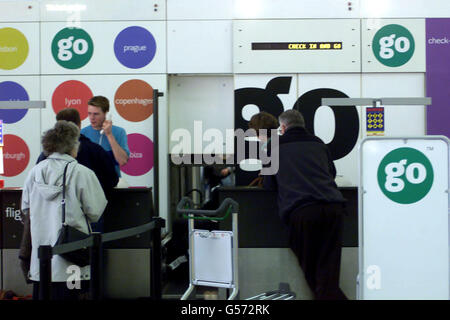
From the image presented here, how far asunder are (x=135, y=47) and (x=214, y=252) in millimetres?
2338

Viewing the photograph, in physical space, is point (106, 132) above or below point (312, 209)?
above

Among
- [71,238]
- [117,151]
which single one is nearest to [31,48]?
[117,151]

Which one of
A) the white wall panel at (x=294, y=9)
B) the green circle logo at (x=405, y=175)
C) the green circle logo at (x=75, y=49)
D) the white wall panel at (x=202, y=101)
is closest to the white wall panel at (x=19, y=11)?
the green circle logo at (x=75, y=49)

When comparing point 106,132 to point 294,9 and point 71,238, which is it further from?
point 294,9

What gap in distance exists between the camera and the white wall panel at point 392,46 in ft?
16.1

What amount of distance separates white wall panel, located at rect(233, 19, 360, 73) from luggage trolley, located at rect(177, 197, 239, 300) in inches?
75.5

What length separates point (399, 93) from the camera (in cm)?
492

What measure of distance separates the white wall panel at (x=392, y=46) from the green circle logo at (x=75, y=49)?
2.46 m

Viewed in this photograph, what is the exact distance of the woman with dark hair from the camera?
2.93m

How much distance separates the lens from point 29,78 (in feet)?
16.3

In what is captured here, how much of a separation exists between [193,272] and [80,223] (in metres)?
0.82

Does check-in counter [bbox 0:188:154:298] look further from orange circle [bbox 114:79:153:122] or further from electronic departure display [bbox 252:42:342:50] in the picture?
electronic departure display [bbox 252:42:342:50]

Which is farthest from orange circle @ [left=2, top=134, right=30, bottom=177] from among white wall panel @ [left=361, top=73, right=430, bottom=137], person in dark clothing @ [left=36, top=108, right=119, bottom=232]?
white wall panel @ [left=361, top=73, right=430, bottom=137]
